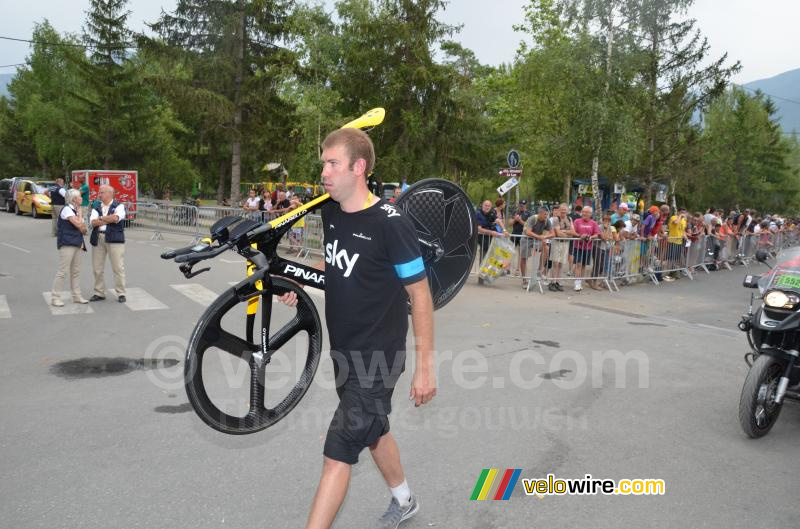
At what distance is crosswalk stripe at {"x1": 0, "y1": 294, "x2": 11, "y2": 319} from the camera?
8.94 metres

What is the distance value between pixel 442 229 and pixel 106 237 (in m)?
7.18

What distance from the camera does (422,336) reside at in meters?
2.84

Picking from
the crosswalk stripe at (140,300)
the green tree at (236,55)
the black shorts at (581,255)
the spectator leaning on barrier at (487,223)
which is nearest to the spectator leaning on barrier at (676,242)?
the black shorts at (581,255)

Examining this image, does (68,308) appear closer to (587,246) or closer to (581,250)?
(581,250)

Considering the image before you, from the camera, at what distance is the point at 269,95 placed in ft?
97.9

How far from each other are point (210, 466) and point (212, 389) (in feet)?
3.69

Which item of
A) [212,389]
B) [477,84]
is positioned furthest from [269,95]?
Answer: [212,389]

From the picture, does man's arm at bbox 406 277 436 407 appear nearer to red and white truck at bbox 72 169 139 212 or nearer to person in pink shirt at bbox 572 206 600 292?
person in pink shirt at bbox 572 206 600 292

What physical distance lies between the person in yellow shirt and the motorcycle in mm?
10754

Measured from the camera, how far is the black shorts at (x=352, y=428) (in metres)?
2.80

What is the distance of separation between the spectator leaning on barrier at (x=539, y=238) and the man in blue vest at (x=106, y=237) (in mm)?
7702

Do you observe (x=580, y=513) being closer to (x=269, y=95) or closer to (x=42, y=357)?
(x=42, y=357)

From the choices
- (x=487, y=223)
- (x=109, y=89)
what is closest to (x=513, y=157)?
(x=487, y=223)

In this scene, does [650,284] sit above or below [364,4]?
below
